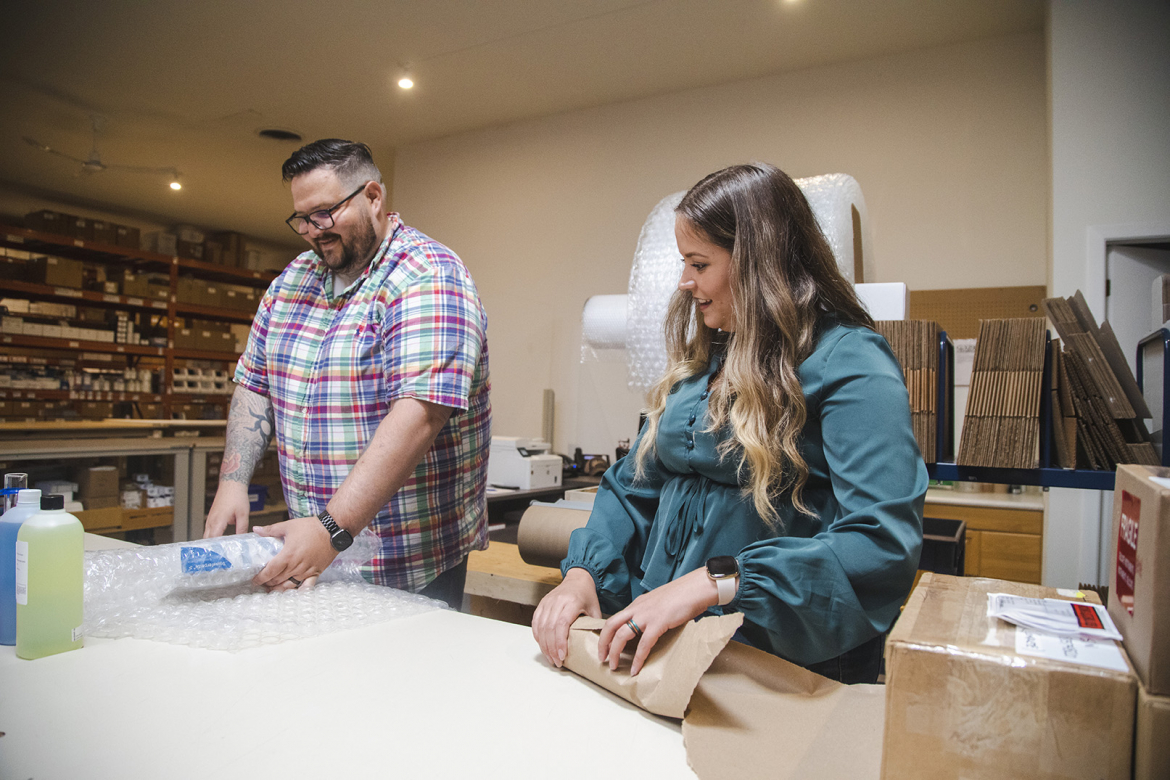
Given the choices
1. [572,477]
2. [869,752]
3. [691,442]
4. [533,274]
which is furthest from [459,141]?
[869,752]

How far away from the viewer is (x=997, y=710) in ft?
1.71

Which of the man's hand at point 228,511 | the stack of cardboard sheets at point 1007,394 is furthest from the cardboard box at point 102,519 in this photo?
the stack of cardboard sheets at point 1007,394

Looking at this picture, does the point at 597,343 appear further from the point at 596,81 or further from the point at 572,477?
the point at 596,81

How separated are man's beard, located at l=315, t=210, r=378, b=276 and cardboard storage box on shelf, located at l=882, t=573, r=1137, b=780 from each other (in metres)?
1.31

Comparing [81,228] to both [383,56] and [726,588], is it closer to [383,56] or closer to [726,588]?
[383,56]

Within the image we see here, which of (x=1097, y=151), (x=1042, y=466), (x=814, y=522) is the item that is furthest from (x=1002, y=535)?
(x=814, y=522)

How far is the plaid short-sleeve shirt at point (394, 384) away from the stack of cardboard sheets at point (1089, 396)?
50.5 inches

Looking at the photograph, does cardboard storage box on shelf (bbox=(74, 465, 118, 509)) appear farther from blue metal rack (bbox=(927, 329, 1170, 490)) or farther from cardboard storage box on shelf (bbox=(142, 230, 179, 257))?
blue metal rack (bbox=(927, 329, 1170, 490))

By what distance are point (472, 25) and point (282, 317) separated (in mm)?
2633

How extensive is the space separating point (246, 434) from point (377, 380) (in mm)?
449

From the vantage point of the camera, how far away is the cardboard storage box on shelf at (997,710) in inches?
19.3

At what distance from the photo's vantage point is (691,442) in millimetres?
1047

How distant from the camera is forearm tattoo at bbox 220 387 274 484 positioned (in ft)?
5.28

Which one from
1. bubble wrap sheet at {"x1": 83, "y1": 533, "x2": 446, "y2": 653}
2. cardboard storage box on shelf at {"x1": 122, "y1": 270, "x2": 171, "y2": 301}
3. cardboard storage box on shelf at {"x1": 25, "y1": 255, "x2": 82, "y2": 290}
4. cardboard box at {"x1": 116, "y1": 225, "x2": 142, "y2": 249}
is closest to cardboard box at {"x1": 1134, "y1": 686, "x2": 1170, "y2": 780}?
bubble wrap sheet at {"x1": 83, "y1": 533, "x2": 446, "y2": 653}
